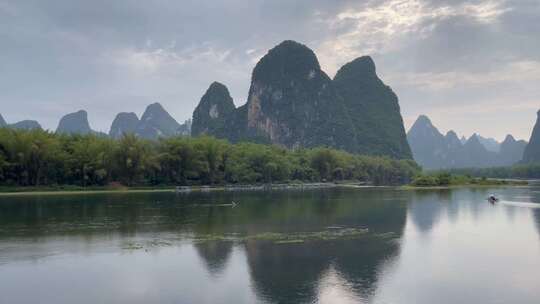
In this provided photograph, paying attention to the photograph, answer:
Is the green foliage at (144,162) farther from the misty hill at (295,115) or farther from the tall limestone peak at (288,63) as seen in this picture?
the tall limestone peak at (288,63)

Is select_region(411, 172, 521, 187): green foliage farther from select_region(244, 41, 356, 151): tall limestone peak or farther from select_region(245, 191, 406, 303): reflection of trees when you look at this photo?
select_region(244, 41, 356, 151): tall limestone peak

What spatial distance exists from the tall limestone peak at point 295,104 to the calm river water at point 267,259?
135 meters

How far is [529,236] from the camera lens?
81.8 feet

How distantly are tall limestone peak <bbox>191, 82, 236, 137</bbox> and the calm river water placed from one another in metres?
152

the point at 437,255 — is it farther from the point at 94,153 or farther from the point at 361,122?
the point at 361,122

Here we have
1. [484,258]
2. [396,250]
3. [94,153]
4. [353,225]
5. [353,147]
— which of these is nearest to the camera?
[484,258]

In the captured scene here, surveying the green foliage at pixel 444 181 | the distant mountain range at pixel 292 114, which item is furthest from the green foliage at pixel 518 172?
the green foliage at pixel 444 181

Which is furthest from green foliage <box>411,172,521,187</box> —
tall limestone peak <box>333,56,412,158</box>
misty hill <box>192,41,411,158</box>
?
tall limestone peak <box>333,56,412,158</box>

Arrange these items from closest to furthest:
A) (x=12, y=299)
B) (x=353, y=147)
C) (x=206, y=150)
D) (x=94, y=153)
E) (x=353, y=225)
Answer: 1. (x=12, y=299)
2. (x=353, y=225)
3. (x=94, y=153)
4. (x=206, y=150)
5. (x=353, y=147)

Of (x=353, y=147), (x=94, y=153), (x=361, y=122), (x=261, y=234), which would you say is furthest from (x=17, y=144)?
(x=361, y=122)

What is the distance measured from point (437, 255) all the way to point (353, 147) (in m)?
149

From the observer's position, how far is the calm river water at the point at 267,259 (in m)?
13.7

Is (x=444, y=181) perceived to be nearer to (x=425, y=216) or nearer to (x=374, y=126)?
(x=425, y=216)

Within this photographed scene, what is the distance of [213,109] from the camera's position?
185875 millimetres
